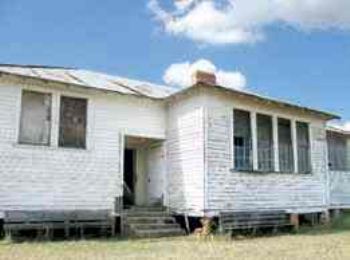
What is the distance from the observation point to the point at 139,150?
19406 mm

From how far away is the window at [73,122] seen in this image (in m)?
16.1

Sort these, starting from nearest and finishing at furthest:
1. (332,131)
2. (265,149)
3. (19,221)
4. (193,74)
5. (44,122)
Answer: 1. (19,221)
2. (44,122)
3. (265,149)
4. (193,74)
5. (332,131)

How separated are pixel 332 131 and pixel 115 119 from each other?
479 inches

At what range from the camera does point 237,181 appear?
56.9ft

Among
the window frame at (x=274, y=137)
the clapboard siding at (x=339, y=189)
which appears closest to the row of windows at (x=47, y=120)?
the window frame at (x=274, y=137)

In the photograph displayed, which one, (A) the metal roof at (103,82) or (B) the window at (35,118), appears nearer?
(B) the window at (35,118)

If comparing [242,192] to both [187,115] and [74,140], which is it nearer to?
[187,115]

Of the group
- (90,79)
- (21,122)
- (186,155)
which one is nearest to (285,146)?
(186,155)

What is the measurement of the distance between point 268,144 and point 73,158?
24.0 feet

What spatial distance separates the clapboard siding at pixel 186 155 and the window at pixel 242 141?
161 centimetres

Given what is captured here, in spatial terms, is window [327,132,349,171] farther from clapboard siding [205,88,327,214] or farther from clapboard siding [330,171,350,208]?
clapboard siding [205,88,327,214]

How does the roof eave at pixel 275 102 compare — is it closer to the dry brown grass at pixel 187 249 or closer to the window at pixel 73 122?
the window at pixel 73 122

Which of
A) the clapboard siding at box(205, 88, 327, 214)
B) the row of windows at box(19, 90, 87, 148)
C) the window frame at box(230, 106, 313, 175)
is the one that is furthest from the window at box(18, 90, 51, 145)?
the window frame at box(230, 106, 313, 175)

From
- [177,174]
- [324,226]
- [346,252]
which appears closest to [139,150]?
[177,174]
